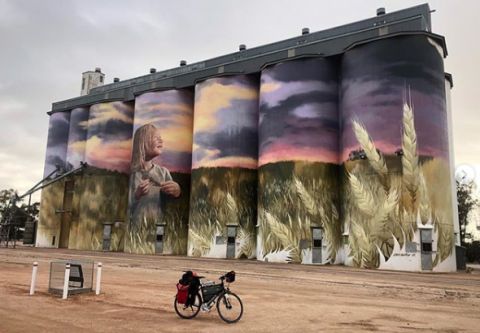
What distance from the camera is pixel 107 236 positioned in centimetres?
5753

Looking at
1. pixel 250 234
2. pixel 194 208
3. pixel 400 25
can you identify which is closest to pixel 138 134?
pixel 194 208

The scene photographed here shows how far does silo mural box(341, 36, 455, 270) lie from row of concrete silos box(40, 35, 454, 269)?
3.6 inches

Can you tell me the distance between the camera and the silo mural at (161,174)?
170ft

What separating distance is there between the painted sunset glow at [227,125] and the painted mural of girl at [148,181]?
192 inches

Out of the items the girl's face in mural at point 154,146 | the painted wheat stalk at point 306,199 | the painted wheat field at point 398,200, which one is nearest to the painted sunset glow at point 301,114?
the painted wheat stalk at point 306,199

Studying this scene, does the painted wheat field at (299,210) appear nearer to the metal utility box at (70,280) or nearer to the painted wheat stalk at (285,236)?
the painted wheat stalk at (285,236)

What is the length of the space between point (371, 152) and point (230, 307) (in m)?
27.6

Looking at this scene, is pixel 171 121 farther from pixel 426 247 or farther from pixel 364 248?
pixel 426 247

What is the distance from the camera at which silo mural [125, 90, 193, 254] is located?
51750mm

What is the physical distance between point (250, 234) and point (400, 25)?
25767mm

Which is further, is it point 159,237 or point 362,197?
point 159,237

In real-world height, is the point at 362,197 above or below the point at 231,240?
above

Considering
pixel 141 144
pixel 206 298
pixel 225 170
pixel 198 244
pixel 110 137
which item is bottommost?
pixel 206 298

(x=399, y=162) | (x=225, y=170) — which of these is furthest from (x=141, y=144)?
(x=399, y=162)
